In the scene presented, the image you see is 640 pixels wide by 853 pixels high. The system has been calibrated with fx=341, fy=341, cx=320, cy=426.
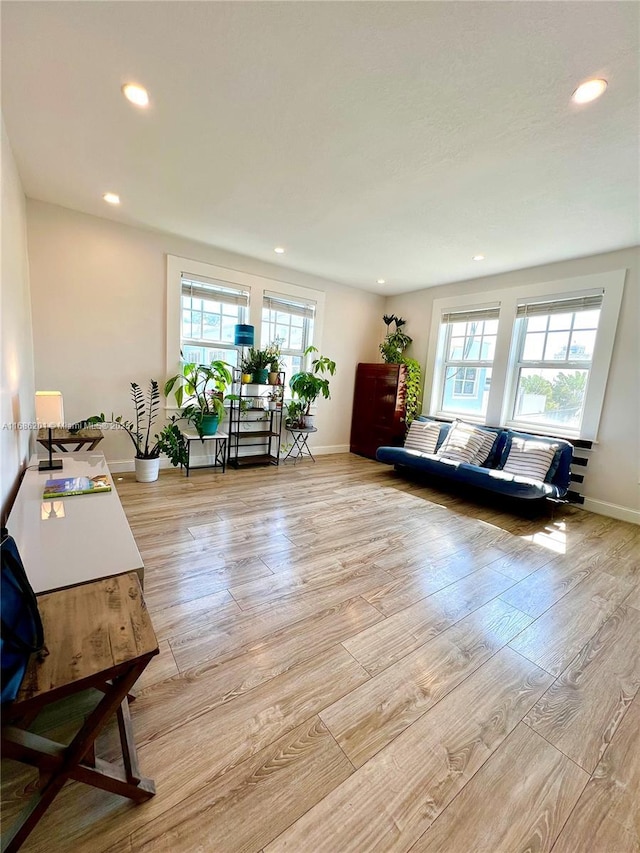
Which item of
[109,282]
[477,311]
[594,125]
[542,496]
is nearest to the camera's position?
[594,125]

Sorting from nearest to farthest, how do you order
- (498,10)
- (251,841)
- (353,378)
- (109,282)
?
(251,841) → (498,10) → (109,282) → (353,378)

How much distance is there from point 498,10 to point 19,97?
2.48 m

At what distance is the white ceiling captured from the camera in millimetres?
1428

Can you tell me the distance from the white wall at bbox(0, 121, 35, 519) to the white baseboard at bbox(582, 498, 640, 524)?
5.08m

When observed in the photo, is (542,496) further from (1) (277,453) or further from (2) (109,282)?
(2) (109,282)

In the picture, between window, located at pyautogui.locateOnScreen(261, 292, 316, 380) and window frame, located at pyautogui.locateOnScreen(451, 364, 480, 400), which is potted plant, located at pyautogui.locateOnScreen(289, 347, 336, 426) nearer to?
window, located at pyautogui.locateOnScreen(261, 292, 316, 380)

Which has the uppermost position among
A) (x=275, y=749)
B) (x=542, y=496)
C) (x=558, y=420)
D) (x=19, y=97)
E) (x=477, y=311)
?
(x=19, y=97)

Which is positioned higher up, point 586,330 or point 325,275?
point 325,275

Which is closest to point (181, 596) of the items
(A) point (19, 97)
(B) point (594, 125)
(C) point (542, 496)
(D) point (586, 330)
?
(A) point (19, 97)

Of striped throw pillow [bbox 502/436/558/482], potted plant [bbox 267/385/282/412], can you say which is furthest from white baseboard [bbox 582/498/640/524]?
potted plant [bbox 267/385/282/412]

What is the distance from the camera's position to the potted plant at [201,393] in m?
4.12

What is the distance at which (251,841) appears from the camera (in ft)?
3.21

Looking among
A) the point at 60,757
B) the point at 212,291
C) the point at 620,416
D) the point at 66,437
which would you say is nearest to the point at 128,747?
the point at 60,757

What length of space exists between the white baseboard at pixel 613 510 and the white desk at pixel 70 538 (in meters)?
4.44
